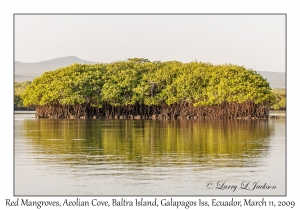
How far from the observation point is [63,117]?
6175 cm

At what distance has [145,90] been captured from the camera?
62.9 metres

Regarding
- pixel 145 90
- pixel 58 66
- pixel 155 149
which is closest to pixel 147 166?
pixel 155 149

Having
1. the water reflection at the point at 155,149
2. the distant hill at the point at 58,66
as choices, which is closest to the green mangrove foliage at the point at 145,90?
the distant hill at the point at 58,66

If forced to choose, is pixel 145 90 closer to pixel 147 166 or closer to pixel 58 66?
pixel 58 66

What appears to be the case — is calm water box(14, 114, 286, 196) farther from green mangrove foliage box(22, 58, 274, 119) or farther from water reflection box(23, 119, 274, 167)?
green mangrove foliage box(22, 58, 274, 119)

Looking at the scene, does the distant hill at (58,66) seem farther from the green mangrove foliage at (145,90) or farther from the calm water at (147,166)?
the calm water at (147,166)

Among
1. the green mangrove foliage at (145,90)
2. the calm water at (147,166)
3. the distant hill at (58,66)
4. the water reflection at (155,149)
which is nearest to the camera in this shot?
the calm water at (147,166)

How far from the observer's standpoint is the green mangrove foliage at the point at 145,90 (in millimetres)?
58906

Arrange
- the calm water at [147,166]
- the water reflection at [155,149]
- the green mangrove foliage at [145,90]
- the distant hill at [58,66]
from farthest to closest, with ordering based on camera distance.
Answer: the distant hill at [58,66] < the green mangrove foliage at [145,90] < the water reflection at [155,149] < the calm water at [147,166]

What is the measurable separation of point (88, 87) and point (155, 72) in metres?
7.35

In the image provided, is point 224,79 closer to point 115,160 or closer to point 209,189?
point 115,160

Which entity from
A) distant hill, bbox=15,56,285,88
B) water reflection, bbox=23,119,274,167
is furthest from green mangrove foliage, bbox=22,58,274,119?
water reflection, bbox=23,119,274,167

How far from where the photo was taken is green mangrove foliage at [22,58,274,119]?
193 ft
